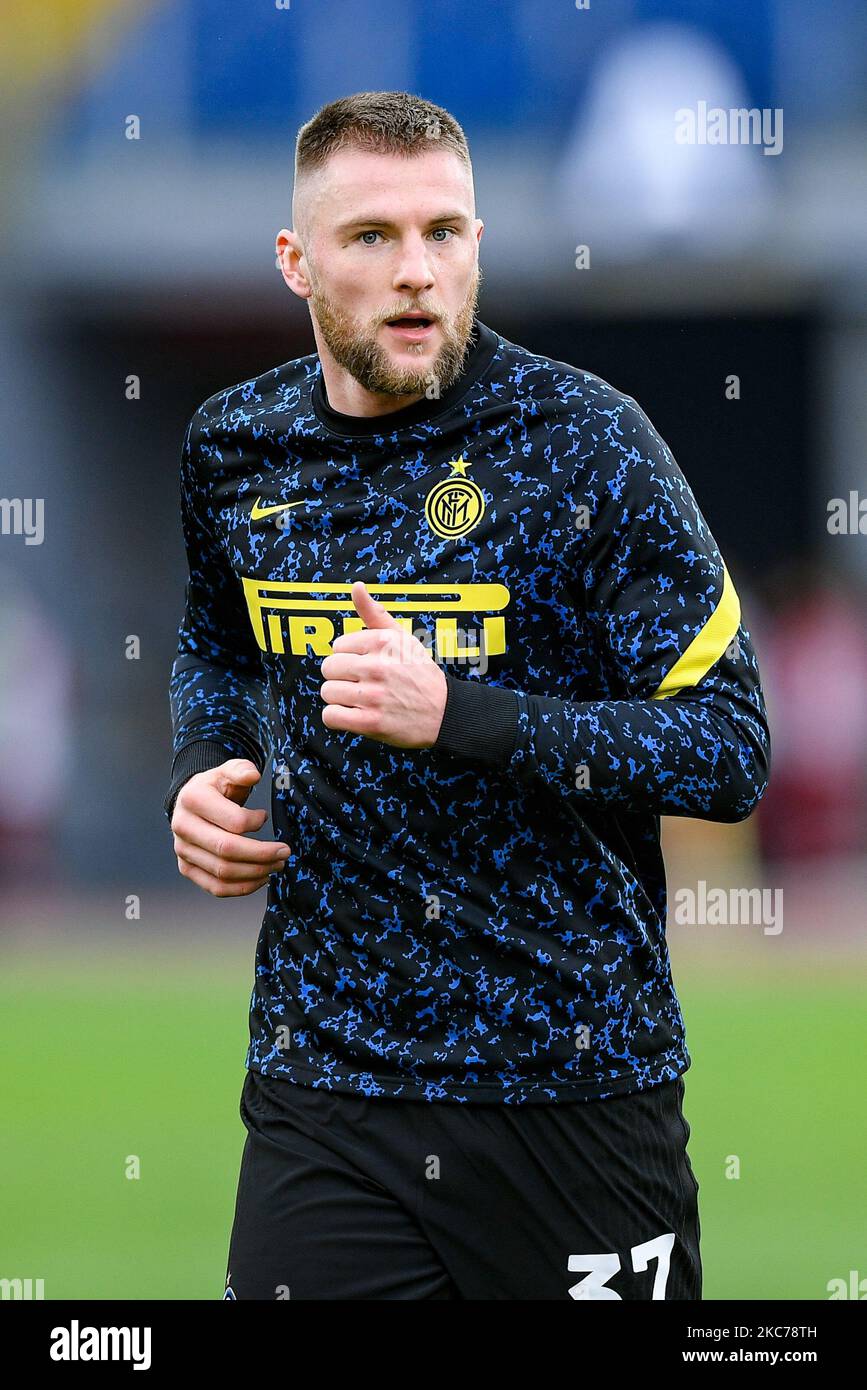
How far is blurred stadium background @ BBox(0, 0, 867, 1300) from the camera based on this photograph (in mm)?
12102

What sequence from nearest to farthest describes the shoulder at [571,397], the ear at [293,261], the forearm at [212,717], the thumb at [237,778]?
1. the shoulder at [571,397]
2. the thumb at [237,778]
3. the ear at [293,261]
4. the forearm at [212,717]

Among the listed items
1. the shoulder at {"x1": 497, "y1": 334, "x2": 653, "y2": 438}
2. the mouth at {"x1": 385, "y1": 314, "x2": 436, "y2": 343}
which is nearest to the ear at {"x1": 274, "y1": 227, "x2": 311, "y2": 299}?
the mouth at {"x1": 385, "y1": 314, "x2": 436, "y2": 343}

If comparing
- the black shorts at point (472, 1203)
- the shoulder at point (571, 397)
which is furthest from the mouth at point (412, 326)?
the black shorts at point (472, 1203)

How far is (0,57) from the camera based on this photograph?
47.1ft

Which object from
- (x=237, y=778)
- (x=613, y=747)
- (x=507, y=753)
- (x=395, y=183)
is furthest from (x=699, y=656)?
(x=395, y=183)

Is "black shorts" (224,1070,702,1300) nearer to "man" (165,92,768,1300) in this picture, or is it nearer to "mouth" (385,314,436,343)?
"man" (165,92,768,1300)

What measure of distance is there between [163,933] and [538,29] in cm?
690

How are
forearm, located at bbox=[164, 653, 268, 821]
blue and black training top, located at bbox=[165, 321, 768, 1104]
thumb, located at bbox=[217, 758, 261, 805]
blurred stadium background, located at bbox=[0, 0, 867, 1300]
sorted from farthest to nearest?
blurred stadium background, located at bbox=[0, 0, 867, 1300], forearm, located at bbox=[164, 653, 268, 821], thumb, located at bbox=[217, 758, 261, 805], blue and black training top, located at bbox=[165, 321, 768, 1104]

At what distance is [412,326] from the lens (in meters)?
2.85

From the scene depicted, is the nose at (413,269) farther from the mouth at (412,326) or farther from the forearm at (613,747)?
the forearm at (613,747)

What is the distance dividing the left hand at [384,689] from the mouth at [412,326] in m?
0.49

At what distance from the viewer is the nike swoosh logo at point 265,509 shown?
9.84 ft

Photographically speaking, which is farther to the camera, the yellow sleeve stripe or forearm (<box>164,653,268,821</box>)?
forearm (<box>164,653,268,821</box>)
